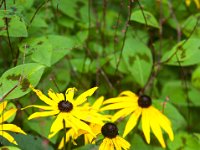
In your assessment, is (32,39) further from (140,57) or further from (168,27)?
(168,27)

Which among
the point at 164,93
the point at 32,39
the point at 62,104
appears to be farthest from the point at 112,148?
the point at 164,93

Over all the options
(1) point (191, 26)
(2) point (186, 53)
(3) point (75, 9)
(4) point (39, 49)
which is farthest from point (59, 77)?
(1) point (191, 26)

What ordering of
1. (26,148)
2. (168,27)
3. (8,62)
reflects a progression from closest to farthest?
(26,148), (8,62), (168,27)

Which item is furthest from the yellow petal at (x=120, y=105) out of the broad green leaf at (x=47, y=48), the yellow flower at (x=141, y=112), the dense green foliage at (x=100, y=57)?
the broad green leaf at (x=47, y=48)

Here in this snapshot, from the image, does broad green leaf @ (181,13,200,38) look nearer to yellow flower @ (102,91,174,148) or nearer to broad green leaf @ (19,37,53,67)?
yellow flower @ (102,91,174,148)

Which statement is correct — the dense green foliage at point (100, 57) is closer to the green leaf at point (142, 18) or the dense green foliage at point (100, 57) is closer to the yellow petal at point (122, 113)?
the green leaf at point (142, 18)

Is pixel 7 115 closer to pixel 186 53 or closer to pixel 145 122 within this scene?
pixel 145 122

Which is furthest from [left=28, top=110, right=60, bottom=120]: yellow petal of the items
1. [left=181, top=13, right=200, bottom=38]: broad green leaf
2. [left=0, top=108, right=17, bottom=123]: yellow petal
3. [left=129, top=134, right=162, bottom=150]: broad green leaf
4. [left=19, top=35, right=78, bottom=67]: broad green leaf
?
[left=181, top=13, right=200, bottom=38]: broad green leaf
